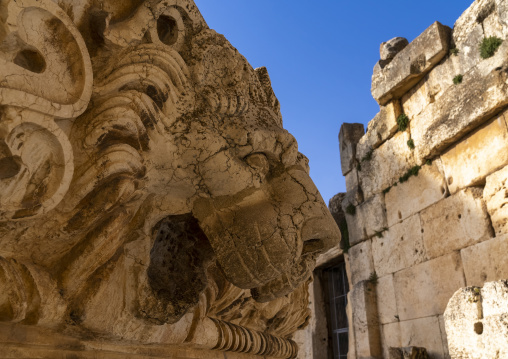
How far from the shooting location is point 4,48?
0.91m

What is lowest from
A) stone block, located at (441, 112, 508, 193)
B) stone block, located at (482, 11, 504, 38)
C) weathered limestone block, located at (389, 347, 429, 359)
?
weathered limestone block, located at (389, 347, 429, 359)

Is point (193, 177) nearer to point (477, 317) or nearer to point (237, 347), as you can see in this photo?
point (237, 347)

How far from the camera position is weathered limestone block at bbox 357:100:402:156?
6668mm

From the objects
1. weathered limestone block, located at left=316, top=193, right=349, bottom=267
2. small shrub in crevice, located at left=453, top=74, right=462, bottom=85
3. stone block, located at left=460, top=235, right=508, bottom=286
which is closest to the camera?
stone block, located at left=460, top=235, right=508, bottom=286

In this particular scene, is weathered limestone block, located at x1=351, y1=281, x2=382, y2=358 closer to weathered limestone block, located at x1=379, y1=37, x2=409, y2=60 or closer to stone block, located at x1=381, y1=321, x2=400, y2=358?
stone block, located at x1=381, y1=321, x2=400, y2=358

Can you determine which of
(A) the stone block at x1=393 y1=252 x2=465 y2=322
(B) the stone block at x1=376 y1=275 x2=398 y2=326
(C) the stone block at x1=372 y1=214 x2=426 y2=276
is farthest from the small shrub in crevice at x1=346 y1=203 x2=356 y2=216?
(A) the stone block at x1=393 y1=252 x2=465 y2=322

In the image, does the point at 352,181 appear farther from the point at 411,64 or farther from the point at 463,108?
the point at 463,108

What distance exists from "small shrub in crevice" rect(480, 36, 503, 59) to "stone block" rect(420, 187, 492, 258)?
5.25 ft

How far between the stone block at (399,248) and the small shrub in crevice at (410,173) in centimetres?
59

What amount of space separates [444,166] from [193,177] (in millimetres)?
5042

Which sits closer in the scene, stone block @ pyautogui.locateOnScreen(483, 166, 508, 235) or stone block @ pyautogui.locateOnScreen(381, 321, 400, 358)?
stone block @ pyautogui.locateOnScreen(483, 166, 508, 235)

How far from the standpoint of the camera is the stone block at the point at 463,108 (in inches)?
190

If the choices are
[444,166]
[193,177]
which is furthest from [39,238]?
[444,166]

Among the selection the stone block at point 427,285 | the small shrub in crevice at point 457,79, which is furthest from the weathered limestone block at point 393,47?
the stone block at point 427,285
